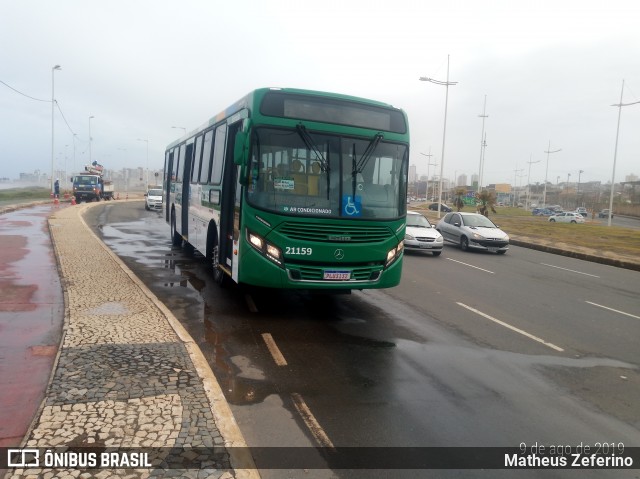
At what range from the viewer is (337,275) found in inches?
305

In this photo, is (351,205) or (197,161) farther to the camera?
(197,161)

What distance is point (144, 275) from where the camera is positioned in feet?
37.3

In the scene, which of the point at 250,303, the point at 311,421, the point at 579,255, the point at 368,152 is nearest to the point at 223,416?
the point at 311,421

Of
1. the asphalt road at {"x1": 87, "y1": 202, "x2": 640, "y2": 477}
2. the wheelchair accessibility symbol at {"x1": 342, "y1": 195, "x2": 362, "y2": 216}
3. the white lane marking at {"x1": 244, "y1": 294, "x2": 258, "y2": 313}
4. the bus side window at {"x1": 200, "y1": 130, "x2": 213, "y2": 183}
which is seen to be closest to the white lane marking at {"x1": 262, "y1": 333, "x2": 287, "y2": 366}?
the asphalt road at {"x1": 87, "y1": 202, "x2": 640, "y2": 477}

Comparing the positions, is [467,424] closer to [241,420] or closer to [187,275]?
[241,420]

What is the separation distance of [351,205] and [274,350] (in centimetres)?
257

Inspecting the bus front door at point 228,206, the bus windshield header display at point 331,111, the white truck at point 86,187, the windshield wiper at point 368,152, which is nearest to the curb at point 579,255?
the bus windshield header display at point 331,111

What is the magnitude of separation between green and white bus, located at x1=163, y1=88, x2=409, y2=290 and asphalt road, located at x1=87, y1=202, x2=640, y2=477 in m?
0.95

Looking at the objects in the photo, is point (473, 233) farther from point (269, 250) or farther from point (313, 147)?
point (269, 250)

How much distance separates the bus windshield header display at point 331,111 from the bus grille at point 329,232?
1.65m

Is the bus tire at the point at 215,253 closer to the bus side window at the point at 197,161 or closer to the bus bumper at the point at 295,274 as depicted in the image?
the bus side window at the point at 197,161

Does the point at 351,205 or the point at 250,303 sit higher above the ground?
the point at 351,205

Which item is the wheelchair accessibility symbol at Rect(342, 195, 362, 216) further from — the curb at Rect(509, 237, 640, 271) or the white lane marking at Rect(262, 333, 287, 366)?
the curb at Rect(509, 237, 640, 271)

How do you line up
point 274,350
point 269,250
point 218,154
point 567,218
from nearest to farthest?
point 274,350, point 269,250, point 218,154, point 567,218
